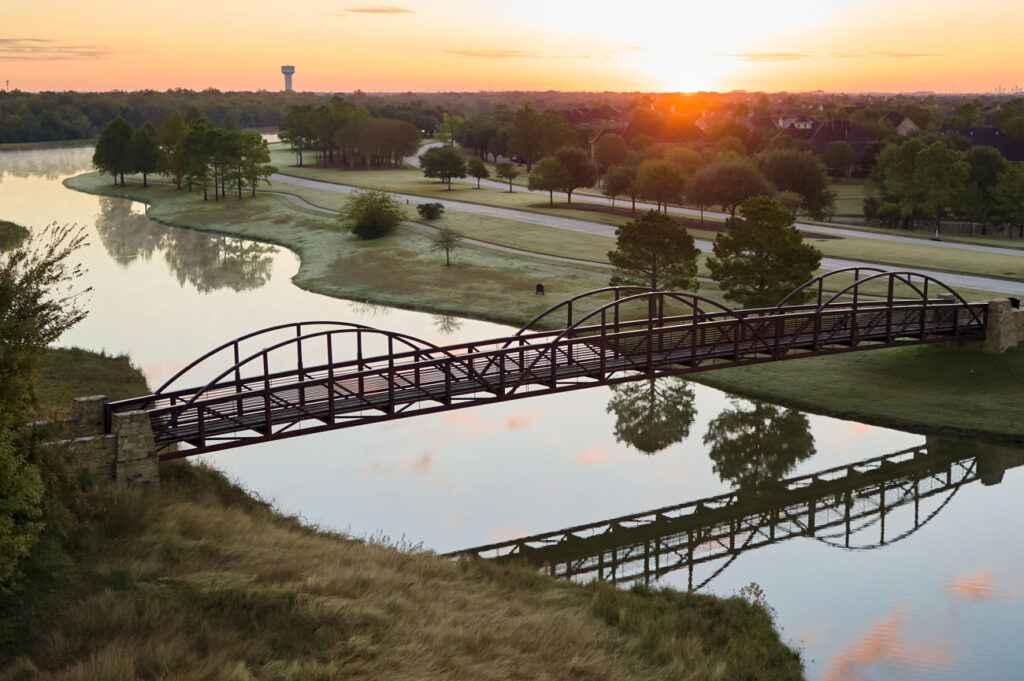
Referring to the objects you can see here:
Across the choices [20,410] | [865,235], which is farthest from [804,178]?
[20,410]

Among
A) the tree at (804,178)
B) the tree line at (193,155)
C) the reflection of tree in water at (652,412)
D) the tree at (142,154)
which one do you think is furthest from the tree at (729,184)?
the tree at (142,154)

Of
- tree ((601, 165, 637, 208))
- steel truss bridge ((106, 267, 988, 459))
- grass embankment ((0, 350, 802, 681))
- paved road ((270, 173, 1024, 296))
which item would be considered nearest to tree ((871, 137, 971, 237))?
paved road ((270, 173, 1024, 296))

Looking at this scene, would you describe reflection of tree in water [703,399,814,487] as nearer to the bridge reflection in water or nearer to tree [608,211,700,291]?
the bridge reflection in water

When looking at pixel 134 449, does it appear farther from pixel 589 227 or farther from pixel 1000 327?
pixel 589 227

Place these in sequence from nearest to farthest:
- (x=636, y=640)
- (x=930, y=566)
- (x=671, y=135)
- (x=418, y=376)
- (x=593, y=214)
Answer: (x=636, y=640), (x=930, y=566), (x=418, y=376), (x=593, y=214), (x=671, y=135)

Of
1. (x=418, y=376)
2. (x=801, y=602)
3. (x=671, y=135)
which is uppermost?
(x=671, y=135)

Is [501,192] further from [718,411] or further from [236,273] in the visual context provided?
[718,411]

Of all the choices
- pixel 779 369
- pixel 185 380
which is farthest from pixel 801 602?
pixel 185 380
